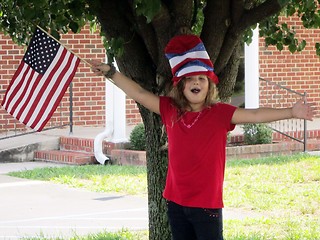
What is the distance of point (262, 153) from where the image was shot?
1452 cm

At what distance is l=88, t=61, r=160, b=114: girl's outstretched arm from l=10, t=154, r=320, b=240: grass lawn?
8.92ft

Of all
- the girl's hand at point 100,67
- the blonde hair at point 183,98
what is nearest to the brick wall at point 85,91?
the girl's hand at point 100,67

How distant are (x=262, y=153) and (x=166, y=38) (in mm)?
8778

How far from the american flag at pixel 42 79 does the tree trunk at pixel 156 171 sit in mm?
691

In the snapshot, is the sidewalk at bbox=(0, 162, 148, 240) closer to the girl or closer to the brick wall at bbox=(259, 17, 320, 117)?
the girl

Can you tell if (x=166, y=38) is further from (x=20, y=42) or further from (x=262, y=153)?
(x=262, y=153)

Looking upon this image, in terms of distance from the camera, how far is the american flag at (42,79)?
19.7ft

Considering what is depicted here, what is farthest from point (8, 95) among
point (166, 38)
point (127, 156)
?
point (127, 156)

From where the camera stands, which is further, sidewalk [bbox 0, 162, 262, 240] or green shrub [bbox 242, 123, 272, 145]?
green shrub [bbox 242, 123, 272, 145]

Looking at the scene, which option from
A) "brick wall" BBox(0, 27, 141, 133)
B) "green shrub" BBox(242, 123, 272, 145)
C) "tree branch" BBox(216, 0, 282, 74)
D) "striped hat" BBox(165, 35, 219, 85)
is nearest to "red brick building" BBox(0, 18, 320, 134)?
"brick wall" BBox(0, 27, 141, 133)

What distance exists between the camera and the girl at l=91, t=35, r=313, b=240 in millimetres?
4965

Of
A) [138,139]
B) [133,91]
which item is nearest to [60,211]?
[138,139]

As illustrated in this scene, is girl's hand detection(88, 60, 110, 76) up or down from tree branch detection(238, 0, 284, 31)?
down

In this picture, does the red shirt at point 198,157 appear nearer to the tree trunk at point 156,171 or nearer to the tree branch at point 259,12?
the tree branch at point 259,12
